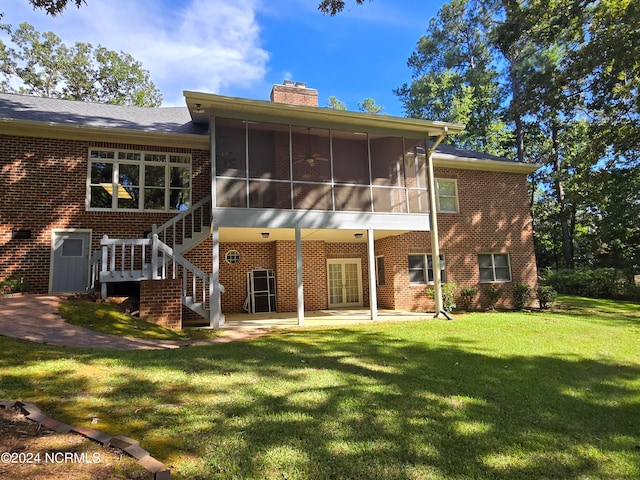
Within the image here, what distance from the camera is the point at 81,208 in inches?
428

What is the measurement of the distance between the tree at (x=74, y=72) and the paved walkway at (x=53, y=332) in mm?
21269

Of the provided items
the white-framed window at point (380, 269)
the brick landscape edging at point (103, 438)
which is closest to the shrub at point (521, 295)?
the white-framed window at point (380, 269)

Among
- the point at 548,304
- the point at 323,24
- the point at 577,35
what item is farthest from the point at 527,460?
the point at 577,35

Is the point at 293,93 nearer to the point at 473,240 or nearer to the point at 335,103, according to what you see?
the point at 473,240

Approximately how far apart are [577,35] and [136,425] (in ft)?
68.4

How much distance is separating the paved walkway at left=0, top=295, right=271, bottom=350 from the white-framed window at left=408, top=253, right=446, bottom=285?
23.9 feet

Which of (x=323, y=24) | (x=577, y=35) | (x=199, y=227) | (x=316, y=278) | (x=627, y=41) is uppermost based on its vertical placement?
(x=577, y=35)

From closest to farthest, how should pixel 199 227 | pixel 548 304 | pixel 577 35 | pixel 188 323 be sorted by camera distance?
pixel 188 323 → pixel 199 227 → pixel 548 304 → pixel 577 35

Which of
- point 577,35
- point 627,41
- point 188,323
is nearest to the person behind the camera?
point 188,323

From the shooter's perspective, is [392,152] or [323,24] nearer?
[323,24]

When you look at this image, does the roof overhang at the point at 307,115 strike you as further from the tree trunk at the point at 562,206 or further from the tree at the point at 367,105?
the tree at the point at 367,105

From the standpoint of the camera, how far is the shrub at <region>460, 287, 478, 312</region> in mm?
13953

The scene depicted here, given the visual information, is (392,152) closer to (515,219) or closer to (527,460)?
(515,219)

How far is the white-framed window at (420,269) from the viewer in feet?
45.9
